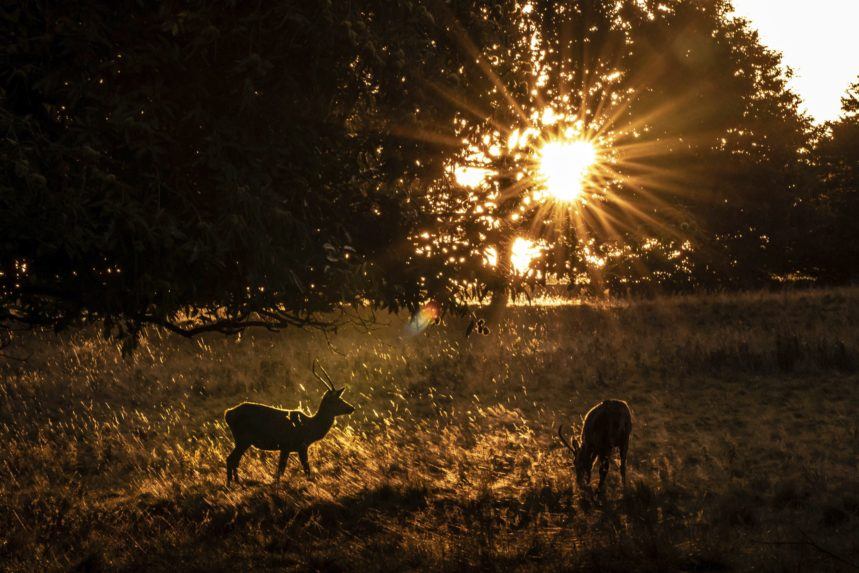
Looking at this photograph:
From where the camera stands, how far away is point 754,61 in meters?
45.2

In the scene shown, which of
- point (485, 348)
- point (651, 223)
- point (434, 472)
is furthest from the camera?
point (651, 223)

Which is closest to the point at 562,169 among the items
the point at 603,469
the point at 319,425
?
the point at 603,469

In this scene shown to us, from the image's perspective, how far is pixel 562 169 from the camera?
30.8 feet

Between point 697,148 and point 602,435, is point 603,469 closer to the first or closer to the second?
point 602,435

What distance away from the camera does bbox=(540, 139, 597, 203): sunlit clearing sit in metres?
9.24

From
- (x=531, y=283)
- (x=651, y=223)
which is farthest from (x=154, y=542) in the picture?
(x=651, y=223)

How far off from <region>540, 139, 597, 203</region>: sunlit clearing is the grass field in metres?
3.89

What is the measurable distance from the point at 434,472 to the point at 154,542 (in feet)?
15.4

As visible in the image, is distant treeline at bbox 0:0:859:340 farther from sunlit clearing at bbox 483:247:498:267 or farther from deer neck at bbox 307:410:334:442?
deer neck at bbox 307:410:334:442

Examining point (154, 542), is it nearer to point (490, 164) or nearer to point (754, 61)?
point (490, 164)

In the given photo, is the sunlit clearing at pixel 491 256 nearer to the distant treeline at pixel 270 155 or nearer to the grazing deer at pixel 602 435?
the distant treeline at pixel 270 155

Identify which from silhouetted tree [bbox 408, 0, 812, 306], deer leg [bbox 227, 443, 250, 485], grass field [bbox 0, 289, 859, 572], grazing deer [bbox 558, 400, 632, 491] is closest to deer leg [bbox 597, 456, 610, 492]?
grazing deer [bbox 558, 400, 632, 491]

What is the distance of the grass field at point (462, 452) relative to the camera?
856cm

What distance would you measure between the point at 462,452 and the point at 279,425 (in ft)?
12.2
